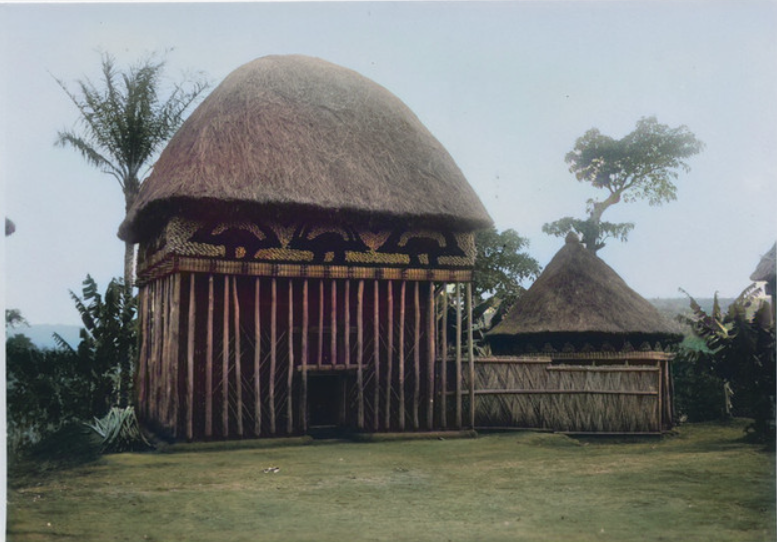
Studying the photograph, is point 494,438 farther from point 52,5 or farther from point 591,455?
point 52,5

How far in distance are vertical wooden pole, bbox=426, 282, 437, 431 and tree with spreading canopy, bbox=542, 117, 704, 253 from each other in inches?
143

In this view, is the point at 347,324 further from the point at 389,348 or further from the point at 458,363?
Answer: the point at 458,363

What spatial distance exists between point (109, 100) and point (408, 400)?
271 inches

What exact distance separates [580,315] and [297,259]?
6822 mm

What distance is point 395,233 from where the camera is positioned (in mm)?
13812

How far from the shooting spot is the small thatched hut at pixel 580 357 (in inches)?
571

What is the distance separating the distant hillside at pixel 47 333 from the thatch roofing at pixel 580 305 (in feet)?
28.9

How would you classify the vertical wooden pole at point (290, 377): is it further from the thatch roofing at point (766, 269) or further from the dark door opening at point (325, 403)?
the thatch roofing at point (766, 269)

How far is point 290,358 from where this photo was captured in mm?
12930

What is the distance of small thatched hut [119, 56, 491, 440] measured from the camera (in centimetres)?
1245

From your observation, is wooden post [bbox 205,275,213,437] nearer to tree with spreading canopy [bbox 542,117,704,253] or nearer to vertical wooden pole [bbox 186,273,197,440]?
vertical wooden pole [bbox 186,273,197,440]

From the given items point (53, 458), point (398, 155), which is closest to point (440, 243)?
point (398, 155)

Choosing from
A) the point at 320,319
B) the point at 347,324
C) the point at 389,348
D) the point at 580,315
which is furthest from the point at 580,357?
the point at 320,319

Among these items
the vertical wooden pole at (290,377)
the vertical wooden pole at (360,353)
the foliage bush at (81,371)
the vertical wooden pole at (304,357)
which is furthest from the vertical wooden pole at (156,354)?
the vertical wooden pole at (360,353)
